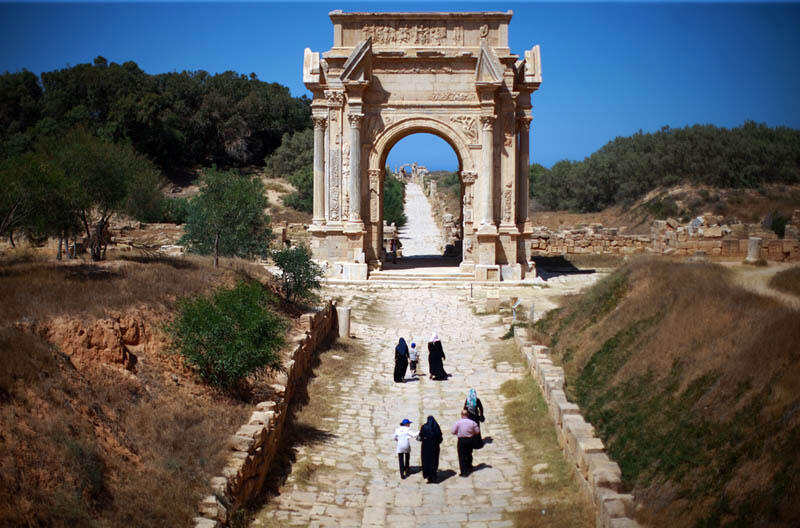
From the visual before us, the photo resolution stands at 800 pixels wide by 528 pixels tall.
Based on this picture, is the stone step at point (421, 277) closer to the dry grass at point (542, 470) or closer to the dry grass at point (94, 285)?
the dry grass at point (94, 285)

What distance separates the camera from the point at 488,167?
78.1 ft

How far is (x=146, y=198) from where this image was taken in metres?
18.3

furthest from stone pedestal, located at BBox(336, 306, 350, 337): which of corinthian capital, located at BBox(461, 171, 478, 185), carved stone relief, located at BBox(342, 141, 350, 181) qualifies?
corinthian capital, located at BBox(461, 171, 478, 185)

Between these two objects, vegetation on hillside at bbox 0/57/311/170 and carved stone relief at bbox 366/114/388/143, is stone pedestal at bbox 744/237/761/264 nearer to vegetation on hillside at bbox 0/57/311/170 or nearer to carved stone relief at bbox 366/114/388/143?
carved stone relief at bbox 366/114/388/143

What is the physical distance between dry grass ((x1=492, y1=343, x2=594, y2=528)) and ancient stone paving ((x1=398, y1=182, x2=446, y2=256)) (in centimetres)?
2083

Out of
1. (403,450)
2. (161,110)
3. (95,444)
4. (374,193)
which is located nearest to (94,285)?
(95,444)

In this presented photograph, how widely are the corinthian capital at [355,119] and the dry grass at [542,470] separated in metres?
12.1

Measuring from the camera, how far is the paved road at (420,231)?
117 ft

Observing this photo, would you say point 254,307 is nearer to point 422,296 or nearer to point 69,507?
point 69,507

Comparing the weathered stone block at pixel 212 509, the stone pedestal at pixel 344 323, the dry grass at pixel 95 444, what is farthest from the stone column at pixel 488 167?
the weathered stone block at pixel 212 509

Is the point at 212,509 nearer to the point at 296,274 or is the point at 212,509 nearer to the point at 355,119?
the point at 296,274

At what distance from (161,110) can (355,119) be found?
3200 centimetres

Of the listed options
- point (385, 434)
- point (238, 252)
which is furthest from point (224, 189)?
point (385, 434)

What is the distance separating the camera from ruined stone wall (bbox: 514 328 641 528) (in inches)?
296
